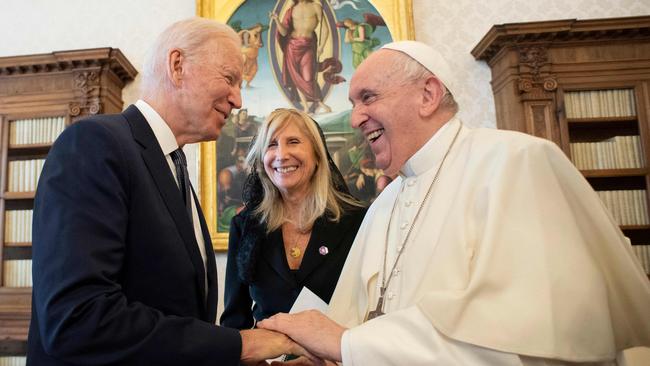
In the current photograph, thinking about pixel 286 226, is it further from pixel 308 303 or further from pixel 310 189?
pixel 308 303

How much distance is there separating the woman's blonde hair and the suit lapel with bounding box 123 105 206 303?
3.70ft

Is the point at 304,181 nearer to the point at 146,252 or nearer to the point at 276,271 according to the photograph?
the point at 276,271

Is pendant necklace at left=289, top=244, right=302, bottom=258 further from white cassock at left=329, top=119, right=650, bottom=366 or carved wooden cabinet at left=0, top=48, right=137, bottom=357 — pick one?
carved wooden cabinet at left=0, top=48, right=137, bottom=357

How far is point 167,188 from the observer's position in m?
1.39

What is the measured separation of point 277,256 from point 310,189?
17.7 inches

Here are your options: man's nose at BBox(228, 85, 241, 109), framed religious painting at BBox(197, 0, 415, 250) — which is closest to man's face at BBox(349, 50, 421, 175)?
man's nose at BBox(228, 85, 241, 109)

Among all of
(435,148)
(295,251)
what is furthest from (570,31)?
(295,251)

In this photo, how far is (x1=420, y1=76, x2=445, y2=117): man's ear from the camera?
1.78 meters

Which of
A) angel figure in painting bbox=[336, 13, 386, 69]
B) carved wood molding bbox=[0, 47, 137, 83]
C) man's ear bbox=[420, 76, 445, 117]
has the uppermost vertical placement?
angel figure in painting bbox=[336, 13, 386, 69]

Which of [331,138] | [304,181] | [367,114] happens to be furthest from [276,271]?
[331,138]

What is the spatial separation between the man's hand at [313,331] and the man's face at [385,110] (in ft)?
2.25

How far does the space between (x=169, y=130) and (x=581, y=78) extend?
3683 mm

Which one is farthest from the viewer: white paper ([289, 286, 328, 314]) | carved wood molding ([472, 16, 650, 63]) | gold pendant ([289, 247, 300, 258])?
carved wood molding ([472, 16, 650, 63])

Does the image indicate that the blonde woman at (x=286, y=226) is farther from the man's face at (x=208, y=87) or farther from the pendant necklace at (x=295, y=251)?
the man's face at (x=208, y=87)
